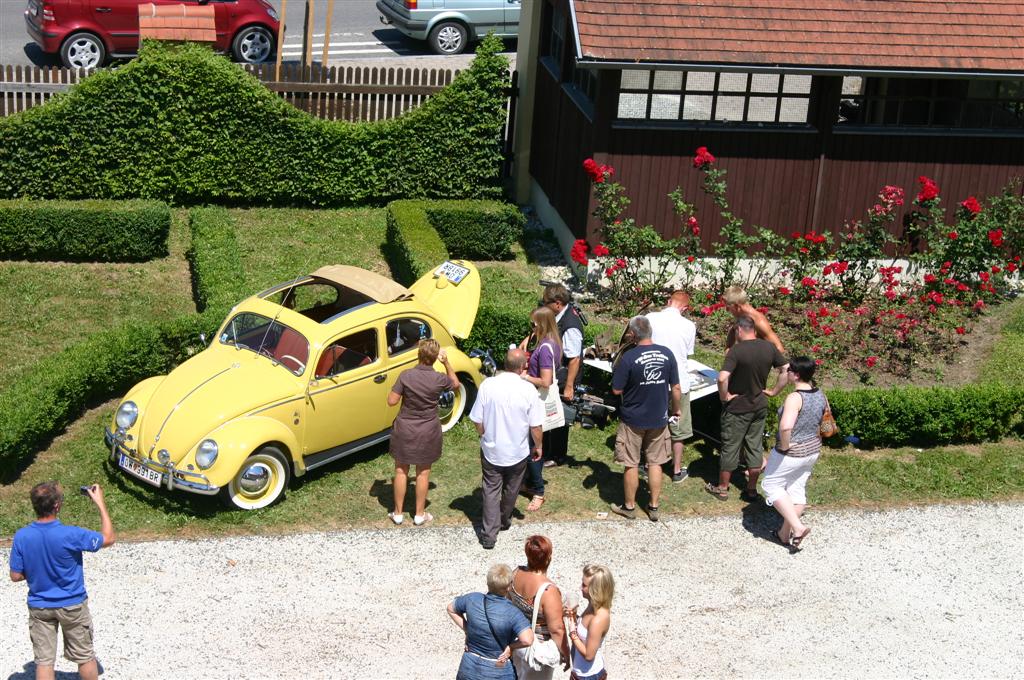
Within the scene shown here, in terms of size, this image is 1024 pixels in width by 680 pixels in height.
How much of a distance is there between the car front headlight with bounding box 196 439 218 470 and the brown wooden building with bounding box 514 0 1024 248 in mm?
7134

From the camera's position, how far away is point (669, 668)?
9.05 metres

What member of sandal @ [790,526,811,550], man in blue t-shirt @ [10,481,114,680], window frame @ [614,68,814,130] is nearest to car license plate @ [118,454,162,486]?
man in blue t-shirt @ [10,481,114,680]

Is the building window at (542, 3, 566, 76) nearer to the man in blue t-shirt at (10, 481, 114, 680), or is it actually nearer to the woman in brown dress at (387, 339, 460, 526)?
the woman in brown dress at (387, 339, 460, 526)

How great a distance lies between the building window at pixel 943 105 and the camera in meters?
16.6

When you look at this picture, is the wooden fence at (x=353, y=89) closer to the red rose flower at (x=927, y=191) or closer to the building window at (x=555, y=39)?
the building window at (x=555, y=39)

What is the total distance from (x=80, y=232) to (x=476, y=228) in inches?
214

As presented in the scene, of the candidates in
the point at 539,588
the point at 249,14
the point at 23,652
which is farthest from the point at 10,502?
A: the point at 249,14

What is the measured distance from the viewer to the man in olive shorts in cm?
1088

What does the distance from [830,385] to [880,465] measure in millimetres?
1631

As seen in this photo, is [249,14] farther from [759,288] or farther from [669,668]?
[669,668]

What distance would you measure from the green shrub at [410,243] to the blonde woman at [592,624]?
25.6 ft

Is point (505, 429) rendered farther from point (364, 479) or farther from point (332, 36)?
point (332, 36)

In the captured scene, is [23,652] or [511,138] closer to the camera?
[23,652]

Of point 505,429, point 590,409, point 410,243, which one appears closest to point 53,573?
point 505,429
